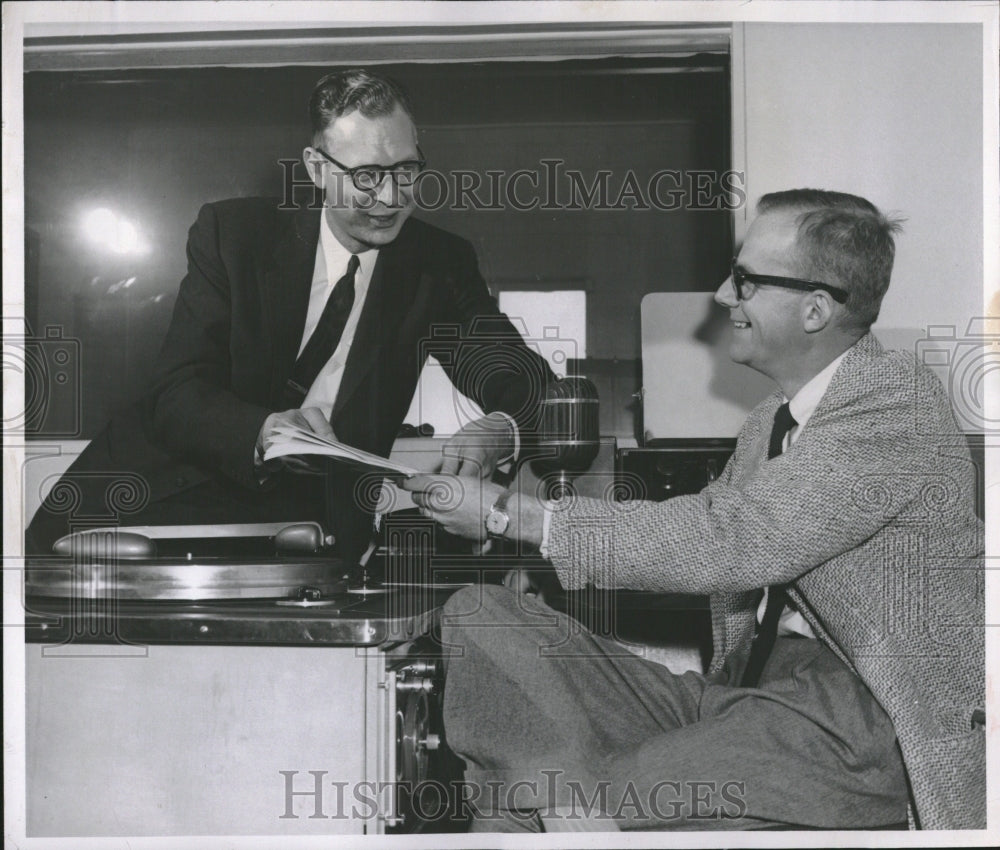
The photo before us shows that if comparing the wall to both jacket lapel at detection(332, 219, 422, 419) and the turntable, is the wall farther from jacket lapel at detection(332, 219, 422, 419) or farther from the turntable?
the turntable

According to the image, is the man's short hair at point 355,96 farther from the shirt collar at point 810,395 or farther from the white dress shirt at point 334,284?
the shirt collar at point 810,395

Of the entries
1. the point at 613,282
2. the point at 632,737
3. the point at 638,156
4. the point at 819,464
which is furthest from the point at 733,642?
the point at 638,156

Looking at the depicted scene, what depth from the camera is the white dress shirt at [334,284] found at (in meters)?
1.86

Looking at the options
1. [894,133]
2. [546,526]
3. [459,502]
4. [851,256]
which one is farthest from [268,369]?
[894,133]

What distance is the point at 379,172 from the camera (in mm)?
1857

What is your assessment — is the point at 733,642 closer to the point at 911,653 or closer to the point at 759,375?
the point at 911,653

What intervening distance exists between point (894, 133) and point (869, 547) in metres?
0.91

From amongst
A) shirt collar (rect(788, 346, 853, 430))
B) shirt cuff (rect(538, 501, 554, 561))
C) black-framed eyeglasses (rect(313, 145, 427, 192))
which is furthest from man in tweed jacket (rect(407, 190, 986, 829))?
black-framed eyeglasses (rect(313, 145, 427, 192))

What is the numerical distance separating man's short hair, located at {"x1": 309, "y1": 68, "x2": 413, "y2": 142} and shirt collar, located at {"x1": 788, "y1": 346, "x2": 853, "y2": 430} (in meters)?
0.91

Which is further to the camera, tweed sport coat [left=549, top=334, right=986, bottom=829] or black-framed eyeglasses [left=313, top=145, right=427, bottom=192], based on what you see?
black-framed eyeglasses [left=313, top=145, right=427, bottom=192]

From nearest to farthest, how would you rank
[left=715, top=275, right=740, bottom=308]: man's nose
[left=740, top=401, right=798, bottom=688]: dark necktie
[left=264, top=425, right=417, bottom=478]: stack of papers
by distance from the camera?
[left=740, top=401, right=798, bottom=688]: dark necktie
[left=715, top=275, right=740, bottom=308]: man's nose
[left=264, top=425, right=417, bottom=478]: stack of papers

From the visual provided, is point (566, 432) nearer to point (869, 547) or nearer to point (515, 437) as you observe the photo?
point (515, 437)

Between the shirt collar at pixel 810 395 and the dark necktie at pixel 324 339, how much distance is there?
0.87 metres

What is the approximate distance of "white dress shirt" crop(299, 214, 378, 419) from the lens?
186cm
